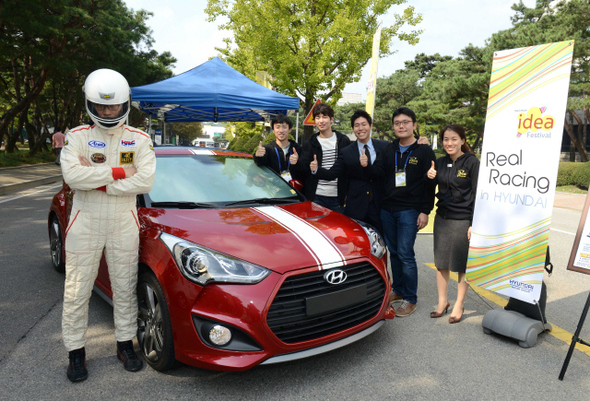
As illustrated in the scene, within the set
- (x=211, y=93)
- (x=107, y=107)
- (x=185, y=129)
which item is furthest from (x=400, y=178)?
(x=185, y=129)

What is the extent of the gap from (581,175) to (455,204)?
1695 centimetres

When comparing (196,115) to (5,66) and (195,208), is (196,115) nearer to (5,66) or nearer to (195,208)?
(195,208)

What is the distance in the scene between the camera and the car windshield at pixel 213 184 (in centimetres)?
333

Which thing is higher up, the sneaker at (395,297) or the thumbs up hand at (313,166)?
the thumbs up hand at (313,166)

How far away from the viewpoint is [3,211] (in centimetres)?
864

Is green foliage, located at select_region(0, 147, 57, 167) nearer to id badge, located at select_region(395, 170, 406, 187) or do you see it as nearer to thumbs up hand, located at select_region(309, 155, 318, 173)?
thumbs up hand, located at select_region(309, 155, 318, 173)

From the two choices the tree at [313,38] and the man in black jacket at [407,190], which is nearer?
the man in black jacket at [407,190]

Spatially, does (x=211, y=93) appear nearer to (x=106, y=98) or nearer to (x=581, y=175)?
(x=106, y=98)

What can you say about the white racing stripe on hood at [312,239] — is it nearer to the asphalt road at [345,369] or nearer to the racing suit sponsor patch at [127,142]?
the asphalt road at [345,369]

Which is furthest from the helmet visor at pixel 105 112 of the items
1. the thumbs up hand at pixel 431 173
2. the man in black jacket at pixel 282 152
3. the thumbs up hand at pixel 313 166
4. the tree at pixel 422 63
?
the tree at pixel 422 63

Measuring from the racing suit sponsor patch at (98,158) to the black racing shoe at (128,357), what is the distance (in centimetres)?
121

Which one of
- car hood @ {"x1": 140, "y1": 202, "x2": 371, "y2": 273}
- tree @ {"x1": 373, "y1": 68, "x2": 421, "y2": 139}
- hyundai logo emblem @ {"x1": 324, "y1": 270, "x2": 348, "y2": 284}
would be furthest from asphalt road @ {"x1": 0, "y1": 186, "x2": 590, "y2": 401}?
tree @ {"x1": 373, "y1": 68, "x2": 421, "y2": 139}

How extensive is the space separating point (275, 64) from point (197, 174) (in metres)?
14.5

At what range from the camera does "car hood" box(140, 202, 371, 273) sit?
2.56 meters
